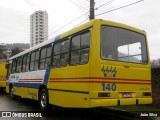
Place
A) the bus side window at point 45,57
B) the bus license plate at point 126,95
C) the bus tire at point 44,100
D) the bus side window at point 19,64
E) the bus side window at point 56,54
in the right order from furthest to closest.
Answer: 1. the bus side window at point 19,64
2. the bus side window at point 45,57
3. the bus tire at point 44,100
4. the bus side window at point 56,54
5. the bus license plate at point 126,95

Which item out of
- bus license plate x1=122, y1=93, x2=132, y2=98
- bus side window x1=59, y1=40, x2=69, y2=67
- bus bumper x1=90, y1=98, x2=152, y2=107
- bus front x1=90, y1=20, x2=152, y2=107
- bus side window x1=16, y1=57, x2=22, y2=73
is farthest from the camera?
bus side window x1=16, y1=57, x2=22, y2=73

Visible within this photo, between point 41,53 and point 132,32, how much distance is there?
4538mm

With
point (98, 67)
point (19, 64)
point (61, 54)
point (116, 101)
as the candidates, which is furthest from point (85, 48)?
point (19, 64)

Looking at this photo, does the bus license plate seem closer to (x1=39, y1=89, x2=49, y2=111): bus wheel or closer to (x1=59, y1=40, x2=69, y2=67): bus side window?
(x1=59, y1=40, x2=69, y2=67): bus side window

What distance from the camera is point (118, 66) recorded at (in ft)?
29.3

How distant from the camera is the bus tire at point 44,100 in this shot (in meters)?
11.4

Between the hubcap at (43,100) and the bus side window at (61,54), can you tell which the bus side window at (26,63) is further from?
the bus side window at (61,54)

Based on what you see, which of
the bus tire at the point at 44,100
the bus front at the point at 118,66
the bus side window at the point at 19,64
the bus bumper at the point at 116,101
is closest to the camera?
the bus bumper at the point at 116,101

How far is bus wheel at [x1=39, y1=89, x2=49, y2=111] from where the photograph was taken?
37.3 feet

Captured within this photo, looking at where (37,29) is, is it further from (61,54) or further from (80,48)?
(80,48)

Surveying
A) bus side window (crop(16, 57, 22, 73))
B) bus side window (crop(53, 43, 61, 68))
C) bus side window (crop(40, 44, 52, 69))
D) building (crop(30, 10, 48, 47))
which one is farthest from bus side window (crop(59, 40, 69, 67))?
building (crop(30, 10, 48, 47))

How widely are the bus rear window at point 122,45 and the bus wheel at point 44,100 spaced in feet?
12.4

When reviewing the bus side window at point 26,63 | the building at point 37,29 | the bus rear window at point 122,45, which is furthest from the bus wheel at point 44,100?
the building at point 37,29

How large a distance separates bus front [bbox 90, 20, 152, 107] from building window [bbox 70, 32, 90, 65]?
322 millimetres
